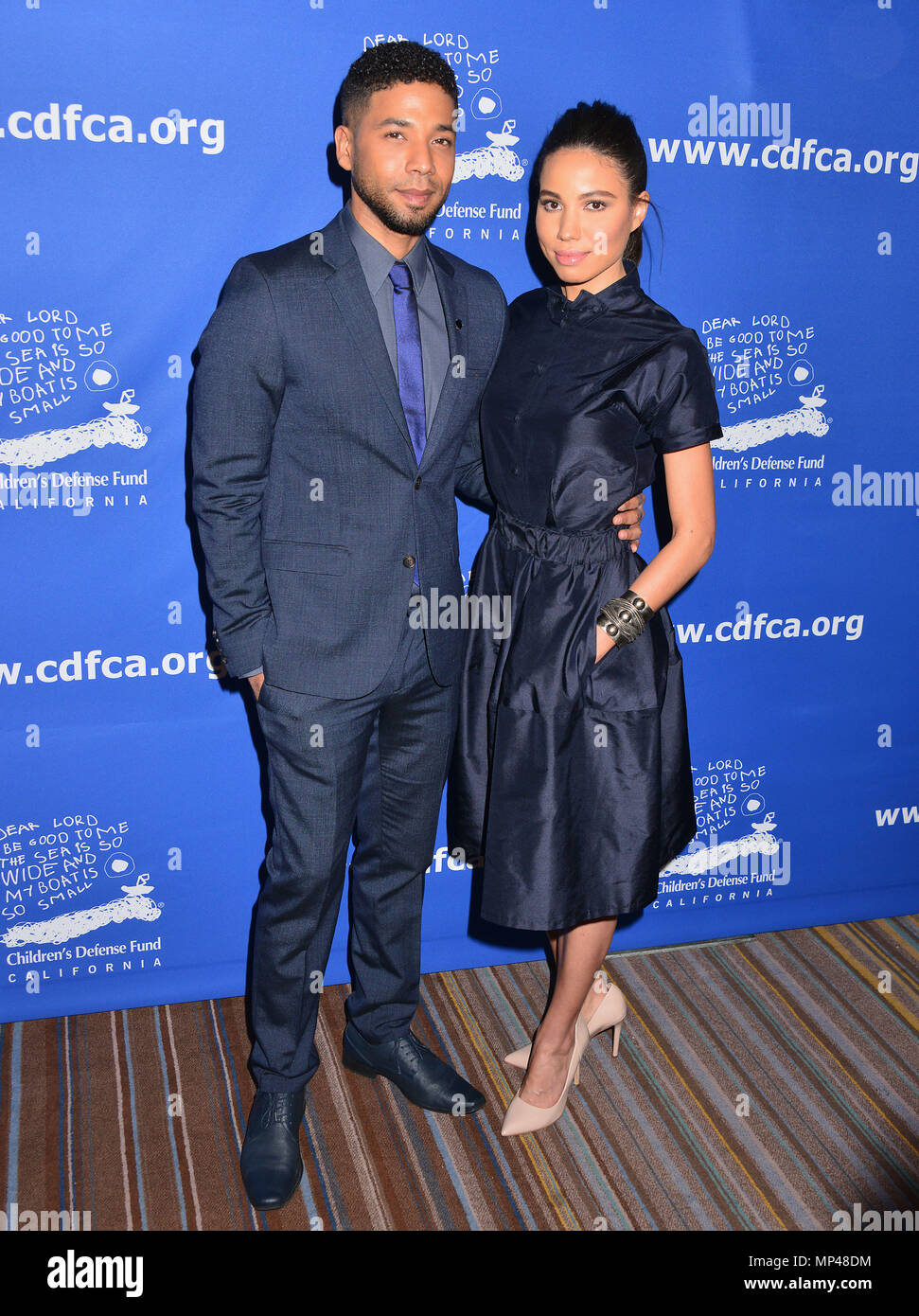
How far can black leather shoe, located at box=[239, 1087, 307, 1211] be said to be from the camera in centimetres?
233

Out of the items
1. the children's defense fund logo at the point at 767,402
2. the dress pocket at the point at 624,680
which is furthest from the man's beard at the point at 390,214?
the children's defense fund logo at the point at 767,402

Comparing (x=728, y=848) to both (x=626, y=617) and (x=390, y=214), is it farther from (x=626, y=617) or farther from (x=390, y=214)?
(x=390, y=214)

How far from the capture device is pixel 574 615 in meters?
2.30

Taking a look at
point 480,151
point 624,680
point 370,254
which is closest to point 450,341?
point 370,254

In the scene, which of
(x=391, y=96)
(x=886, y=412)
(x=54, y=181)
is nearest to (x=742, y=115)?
(x=886, y=412)

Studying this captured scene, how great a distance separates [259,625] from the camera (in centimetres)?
222

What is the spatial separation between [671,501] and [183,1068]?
1764mm

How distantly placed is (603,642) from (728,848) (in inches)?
52.3

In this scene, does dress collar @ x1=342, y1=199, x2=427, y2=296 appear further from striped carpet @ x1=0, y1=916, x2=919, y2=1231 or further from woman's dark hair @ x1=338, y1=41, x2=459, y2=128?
striped carpet @ x1=0, y1=916, x2=919, y2=1231

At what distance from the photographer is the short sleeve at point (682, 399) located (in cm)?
219

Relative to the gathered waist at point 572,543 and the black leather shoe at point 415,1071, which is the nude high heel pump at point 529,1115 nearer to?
the black leather shoe at point 415,1071

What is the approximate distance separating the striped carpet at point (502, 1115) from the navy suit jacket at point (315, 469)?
3.49 feet
